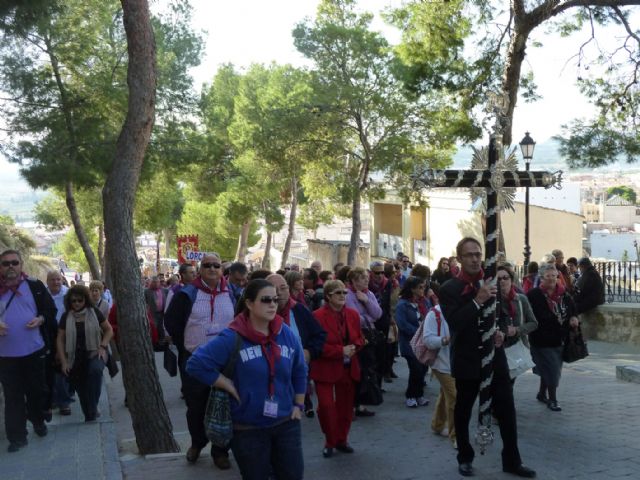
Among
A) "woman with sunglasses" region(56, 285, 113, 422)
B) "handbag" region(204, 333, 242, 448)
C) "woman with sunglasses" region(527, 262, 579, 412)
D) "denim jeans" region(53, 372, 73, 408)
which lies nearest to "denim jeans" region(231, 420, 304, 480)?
"handbag" region(204, 333, 242, 448)

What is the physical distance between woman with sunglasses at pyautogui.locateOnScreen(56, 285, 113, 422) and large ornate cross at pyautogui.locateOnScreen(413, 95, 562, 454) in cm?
406

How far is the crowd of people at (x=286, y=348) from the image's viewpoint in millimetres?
4535

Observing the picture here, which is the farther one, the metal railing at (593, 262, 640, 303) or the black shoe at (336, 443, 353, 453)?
the metal railing at (593, 262, 640, 303)

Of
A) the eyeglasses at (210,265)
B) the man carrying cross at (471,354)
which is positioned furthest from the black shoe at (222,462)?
the man carrying cross at (471,354)

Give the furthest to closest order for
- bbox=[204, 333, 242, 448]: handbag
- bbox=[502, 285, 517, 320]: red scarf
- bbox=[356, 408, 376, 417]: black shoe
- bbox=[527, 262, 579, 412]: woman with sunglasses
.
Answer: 1. bbox=[356, 408, 376, 417]: black shoe
2. bbox=[527, 262, 579, 412]: woman with sunglasses
3. bbox=[502, 285, 517, 320]: red scarf
4. bbox=[204, 333, 242, 448]: handbag

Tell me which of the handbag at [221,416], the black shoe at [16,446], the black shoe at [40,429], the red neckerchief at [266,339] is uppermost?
the red neckerchief at [266,339]

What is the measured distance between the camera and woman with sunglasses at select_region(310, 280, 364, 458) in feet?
22.5

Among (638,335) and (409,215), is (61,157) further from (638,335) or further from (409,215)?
(409,215)

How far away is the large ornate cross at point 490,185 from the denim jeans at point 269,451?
6.45ft

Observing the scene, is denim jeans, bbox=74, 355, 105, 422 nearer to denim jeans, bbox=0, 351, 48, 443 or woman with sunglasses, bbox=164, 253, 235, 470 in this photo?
denim jeans, bbox=0, 351, 48, 443

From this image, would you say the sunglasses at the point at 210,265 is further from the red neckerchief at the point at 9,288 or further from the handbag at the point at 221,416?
the handbag at the point at 221,416

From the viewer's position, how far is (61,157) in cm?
1770

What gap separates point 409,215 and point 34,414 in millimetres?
36555

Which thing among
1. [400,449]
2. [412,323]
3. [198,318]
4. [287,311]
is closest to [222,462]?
[198,318]
